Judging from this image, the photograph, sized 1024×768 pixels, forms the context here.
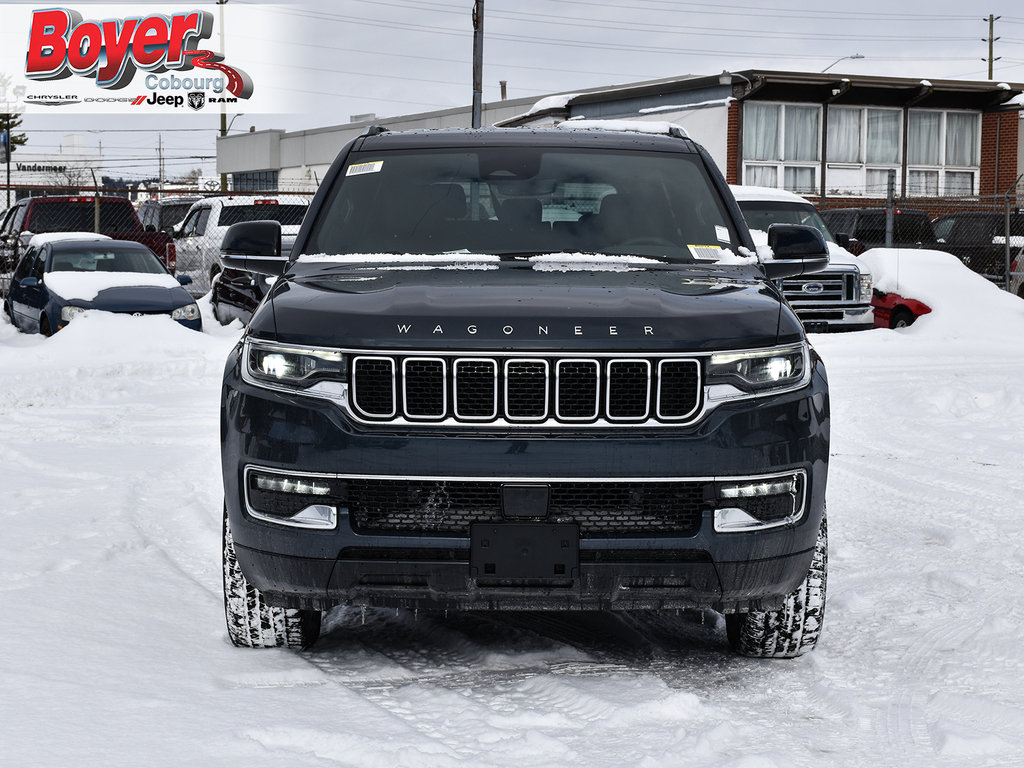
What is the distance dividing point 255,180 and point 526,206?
232 feet

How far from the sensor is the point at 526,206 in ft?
17.2

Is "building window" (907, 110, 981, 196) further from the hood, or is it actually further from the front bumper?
the front bumper

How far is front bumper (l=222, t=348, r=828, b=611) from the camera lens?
3816mm

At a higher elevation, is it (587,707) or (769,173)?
(769,173)

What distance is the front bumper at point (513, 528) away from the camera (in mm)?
3816

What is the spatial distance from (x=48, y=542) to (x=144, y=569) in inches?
25.1

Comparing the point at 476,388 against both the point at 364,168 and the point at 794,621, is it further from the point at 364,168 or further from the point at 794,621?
the point at 364,168

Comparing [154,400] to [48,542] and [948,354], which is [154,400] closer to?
[48,542]

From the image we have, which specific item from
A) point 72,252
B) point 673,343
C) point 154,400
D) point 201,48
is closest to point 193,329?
point 72,252

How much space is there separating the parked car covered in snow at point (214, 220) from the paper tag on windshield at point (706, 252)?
48.4 ft

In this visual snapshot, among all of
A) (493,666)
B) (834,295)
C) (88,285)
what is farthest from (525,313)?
(88,285)

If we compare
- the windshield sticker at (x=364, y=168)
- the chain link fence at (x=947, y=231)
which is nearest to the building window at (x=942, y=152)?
the chain link fence at (x=947, y=231)

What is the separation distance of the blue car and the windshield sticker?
1169 centimetres

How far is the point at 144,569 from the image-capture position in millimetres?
5531
